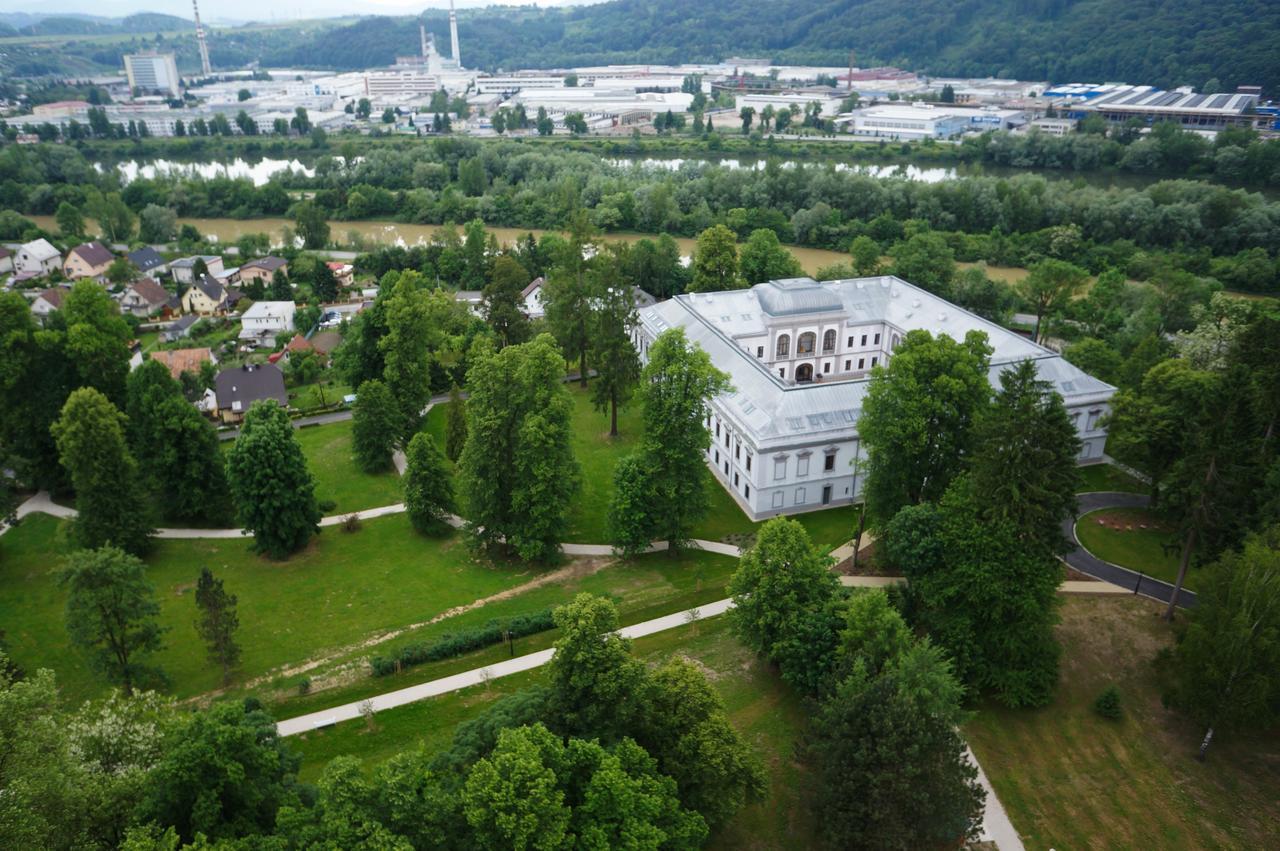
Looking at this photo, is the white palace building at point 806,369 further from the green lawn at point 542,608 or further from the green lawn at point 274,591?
the green lawn at point 274,591

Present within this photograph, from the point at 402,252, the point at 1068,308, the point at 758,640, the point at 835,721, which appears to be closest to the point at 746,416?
the point at 758,640

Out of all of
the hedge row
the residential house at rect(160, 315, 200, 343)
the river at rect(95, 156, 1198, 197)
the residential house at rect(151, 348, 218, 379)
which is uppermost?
the river at rect(95, 156, 1198, 197)

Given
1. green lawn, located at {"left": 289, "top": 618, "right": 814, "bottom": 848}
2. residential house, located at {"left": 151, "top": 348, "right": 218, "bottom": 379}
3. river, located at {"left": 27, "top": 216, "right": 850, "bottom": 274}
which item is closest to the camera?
green lawn, located at {"left": 289, "top": 618, "right": 814, "bottom": 848}

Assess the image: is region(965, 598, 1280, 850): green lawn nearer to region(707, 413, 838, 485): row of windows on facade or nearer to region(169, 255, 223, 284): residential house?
region(707, 413, 838, 485): row of windows on facade

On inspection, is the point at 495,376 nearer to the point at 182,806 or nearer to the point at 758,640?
the point at 758,640

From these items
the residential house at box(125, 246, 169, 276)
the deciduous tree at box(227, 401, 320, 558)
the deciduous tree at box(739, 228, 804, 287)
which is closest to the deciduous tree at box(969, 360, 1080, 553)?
the deciduous tree at box(227, 401, 320, 558)

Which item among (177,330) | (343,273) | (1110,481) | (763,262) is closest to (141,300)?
(177,330)

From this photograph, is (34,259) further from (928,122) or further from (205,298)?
(928,122)
